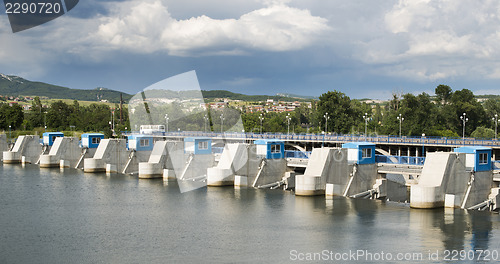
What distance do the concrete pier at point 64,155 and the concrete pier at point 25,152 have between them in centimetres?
889

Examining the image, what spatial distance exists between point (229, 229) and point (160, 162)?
2959 cm

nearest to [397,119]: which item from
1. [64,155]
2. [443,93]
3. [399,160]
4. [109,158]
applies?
[443,93]

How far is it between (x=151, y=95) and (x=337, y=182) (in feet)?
388

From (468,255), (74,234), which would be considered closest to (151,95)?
(74,234)

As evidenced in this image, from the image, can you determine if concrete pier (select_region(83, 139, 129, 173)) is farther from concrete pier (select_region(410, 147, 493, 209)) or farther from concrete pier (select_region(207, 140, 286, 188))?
concrete pier (select_region(410, 147, 493, 209))

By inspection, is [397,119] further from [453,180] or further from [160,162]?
[453,180]

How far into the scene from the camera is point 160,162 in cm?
6300

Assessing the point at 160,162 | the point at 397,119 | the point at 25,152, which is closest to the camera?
the point at 160,162

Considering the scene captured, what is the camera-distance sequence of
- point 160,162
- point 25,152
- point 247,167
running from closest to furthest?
point 247,167
point 160,162
point 25,152

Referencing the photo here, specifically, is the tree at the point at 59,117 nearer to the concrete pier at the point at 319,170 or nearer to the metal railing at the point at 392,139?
the metal railing at the point at 392,139

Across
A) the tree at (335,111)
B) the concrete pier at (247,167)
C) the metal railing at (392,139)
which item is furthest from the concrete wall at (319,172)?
the tree at (335,111)

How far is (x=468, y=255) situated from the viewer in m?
28.5

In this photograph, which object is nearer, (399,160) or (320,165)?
(320,165)

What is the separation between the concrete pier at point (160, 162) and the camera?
6238cm
